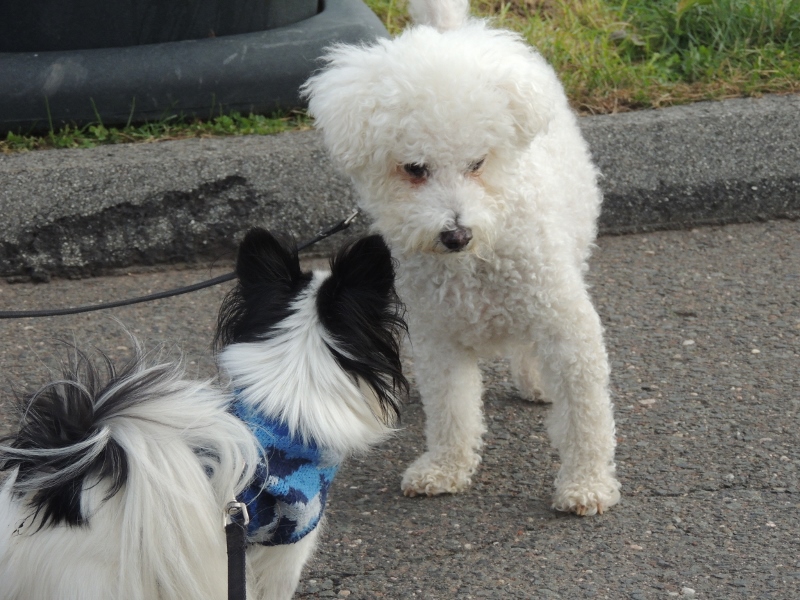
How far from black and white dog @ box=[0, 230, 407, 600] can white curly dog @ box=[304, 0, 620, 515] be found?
18.3 inches

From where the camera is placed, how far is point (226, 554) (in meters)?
1.99

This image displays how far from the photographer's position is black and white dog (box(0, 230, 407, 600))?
1.86 meters

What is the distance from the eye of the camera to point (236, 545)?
6.12 feet

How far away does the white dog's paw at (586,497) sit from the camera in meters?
2.78

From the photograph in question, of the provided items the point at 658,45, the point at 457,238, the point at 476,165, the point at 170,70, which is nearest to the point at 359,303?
the point at 457,238

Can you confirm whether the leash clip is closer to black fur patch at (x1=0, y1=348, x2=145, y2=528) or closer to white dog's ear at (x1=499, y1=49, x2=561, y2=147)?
black fur patch at (x1=0, y1=348, x2=145, y2=528)

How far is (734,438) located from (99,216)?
2.94 m

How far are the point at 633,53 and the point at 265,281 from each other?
13.6ft

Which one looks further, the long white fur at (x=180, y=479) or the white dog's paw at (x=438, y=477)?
the white dog's paw at (x=438, y=477)

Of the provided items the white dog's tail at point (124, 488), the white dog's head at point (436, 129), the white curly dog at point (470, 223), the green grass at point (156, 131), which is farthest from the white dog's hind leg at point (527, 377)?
the green grass at point (156, 131)

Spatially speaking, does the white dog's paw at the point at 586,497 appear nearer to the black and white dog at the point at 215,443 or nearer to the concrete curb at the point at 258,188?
the black and white dog at the point at 215,443

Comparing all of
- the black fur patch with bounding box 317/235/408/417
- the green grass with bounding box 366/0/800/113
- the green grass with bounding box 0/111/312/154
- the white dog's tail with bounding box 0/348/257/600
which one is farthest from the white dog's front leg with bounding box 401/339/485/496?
the green grass with bounding box 366/0/800/113

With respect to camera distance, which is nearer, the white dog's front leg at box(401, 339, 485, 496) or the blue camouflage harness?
the blue camouflage harness

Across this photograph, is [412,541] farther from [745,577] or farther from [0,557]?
[0,557]
